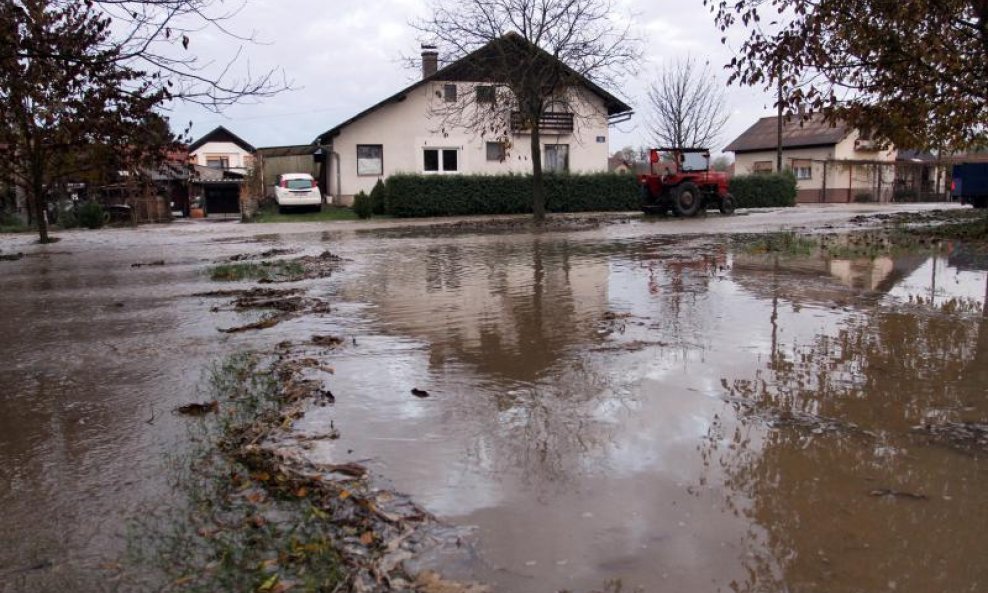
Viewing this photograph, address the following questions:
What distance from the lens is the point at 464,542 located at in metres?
2.91

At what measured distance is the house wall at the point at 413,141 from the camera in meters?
35.4

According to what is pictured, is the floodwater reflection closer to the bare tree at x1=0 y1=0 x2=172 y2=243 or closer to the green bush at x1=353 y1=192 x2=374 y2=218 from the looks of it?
the bare tree at x1=0 y1=0 x2=172 y2=243

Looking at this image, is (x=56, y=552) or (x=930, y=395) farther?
(x=930, y=395)

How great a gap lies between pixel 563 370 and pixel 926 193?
5416 centimetres

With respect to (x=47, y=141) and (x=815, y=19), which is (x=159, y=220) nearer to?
(x=47, y=141)

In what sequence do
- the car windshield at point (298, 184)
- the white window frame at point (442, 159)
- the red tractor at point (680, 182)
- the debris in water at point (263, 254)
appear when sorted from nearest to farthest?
the debris in water at point (263, 254) < the red tractor at point (680, 182) < the car windshield at point (298, 184) < the white window frame at point (442, 159)

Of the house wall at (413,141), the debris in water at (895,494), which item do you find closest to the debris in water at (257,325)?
the debris in water at (895,494)

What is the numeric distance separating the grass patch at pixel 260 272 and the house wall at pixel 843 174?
4318 cm

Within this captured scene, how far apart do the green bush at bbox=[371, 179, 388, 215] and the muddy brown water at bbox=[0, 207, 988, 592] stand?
74.7 ft

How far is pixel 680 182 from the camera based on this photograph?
25.2 meters

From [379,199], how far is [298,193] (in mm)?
4120

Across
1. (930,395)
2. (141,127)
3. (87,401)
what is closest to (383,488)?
(87,401)

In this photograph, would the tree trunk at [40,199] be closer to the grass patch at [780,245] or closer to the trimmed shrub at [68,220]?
the trimmed shrub at [68,220]

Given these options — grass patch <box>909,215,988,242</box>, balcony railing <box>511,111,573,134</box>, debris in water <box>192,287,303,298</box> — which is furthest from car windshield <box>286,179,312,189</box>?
debris in water <box>192,287,303,298</box>
